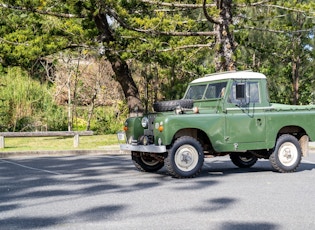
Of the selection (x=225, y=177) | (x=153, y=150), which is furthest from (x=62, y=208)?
(x=225, y=177)

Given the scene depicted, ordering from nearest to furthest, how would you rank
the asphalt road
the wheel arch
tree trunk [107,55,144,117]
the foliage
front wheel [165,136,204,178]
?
the asphalt road < front wheel [165,136,204,178] < the wheel arch < tree trunk [107,55,144,117] < the foliage

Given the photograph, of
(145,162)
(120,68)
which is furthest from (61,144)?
(145,162)

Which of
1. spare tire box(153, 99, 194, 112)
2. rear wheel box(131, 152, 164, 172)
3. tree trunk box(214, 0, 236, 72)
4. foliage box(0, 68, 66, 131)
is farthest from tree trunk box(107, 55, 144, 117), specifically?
spare tire box(153, 99, 194, 112)

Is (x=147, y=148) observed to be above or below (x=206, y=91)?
below

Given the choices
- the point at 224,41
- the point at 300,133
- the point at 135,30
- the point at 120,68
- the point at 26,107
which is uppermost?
the point at 135,30

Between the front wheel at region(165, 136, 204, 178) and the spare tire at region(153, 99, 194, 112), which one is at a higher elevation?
the spare tire at region(153, 99, 194, 112)

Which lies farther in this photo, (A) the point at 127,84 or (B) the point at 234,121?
(A) the point at 127,84

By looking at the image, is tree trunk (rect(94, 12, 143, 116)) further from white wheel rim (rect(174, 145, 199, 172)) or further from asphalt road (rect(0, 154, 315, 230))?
white wheel rim (rect(174, 145, 199, 172))

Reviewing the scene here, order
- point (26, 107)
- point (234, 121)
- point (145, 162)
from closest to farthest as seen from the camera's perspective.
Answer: point (234, 121)
point (145, 162)
point (26, 107)

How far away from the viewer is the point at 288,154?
37.4 ft

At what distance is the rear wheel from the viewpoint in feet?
38.4

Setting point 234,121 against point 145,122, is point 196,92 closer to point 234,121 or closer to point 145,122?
point 234,121

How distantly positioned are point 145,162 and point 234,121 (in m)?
2.29

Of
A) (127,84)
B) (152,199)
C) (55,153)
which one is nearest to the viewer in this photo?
(152,199)
